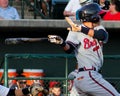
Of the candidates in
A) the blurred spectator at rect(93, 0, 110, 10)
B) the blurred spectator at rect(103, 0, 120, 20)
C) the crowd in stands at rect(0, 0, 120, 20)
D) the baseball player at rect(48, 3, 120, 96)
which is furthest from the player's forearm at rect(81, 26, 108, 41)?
the blurred spectator at rect(93, 0, 110, 10)

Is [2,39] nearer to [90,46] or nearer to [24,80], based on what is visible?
[24,80]

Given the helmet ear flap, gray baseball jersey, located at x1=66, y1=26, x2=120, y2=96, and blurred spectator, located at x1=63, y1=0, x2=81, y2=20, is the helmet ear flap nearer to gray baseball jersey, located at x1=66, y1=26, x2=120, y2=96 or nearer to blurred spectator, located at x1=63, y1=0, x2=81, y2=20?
gray baseball jersey, located at x1=66, y1=26, x2=120, y2=96

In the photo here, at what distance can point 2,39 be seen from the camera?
38.4ft

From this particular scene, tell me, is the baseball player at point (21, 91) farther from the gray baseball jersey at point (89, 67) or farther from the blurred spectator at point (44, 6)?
the blurred spectator at point (44, 6)

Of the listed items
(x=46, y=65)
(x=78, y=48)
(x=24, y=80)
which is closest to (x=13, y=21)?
(x=46, y=65)

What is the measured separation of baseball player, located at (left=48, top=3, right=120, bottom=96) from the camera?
25.7ft

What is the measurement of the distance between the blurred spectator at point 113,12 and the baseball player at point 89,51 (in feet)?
11.1

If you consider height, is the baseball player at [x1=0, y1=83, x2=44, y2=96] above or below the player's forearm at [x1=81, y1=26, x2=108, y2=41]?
below

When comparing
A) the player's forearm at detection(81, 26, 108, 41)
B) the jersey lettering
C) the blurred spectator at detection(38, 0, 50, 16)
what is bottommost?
the blurred spectator at detection(38, 0, 50, 16)

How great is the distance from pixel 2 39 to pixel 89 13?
3.94 m

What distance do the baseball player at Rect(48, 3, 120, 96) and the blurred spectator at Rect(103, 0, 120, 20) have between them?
11.1 ft

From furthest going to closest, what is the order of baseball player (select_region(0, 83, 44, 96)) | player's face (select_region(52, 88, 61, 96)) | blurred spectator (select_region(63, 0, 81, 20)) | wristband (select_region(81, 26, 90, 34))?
blurred spectator (select_region(63, 0, 81, 20)), player's face (select_region(52, 88, 61, 96)), wristband (select_region(81, 26, 90, 34)), baseball player (select_region(0, 83, 44, 96))

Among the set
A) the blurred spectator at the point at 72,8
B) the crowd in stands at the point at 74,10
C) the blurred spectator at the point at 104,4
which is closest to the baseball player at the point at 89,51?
the crowd in stands at the point at 74,10

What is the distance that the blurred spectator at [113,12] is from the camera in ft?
37.7
